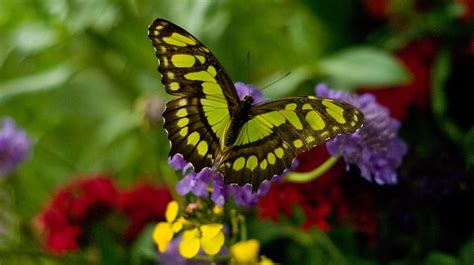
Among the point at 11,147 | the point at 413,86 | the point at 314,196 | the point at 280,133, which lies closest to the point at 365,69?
the point at 413,86

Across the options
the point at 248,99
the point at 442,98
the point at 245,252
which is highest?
the point at 442,98

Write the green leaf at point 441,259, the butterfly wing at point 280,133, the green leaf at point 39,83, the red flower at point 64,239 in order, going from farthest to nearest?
the green leaf at point 39,83 < the red flower at point 64,239 < the green leaf at point 441,259 < the butterfly wing at point 280,133

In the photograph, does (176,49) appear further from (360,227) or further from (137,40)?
(137,40)

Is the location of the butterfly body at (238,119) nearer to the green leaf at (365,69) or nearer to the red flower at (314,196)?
the red flower at (314,196)

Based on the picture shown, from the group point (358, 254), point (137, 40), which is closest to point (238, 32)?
point (137, 40)

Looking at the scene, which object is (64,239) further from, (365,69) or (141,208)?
(365,69)

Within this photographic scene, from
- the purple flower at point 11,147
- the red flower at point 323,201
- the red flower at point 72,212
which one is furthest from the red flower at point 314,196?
the purple flower at point 11,147
